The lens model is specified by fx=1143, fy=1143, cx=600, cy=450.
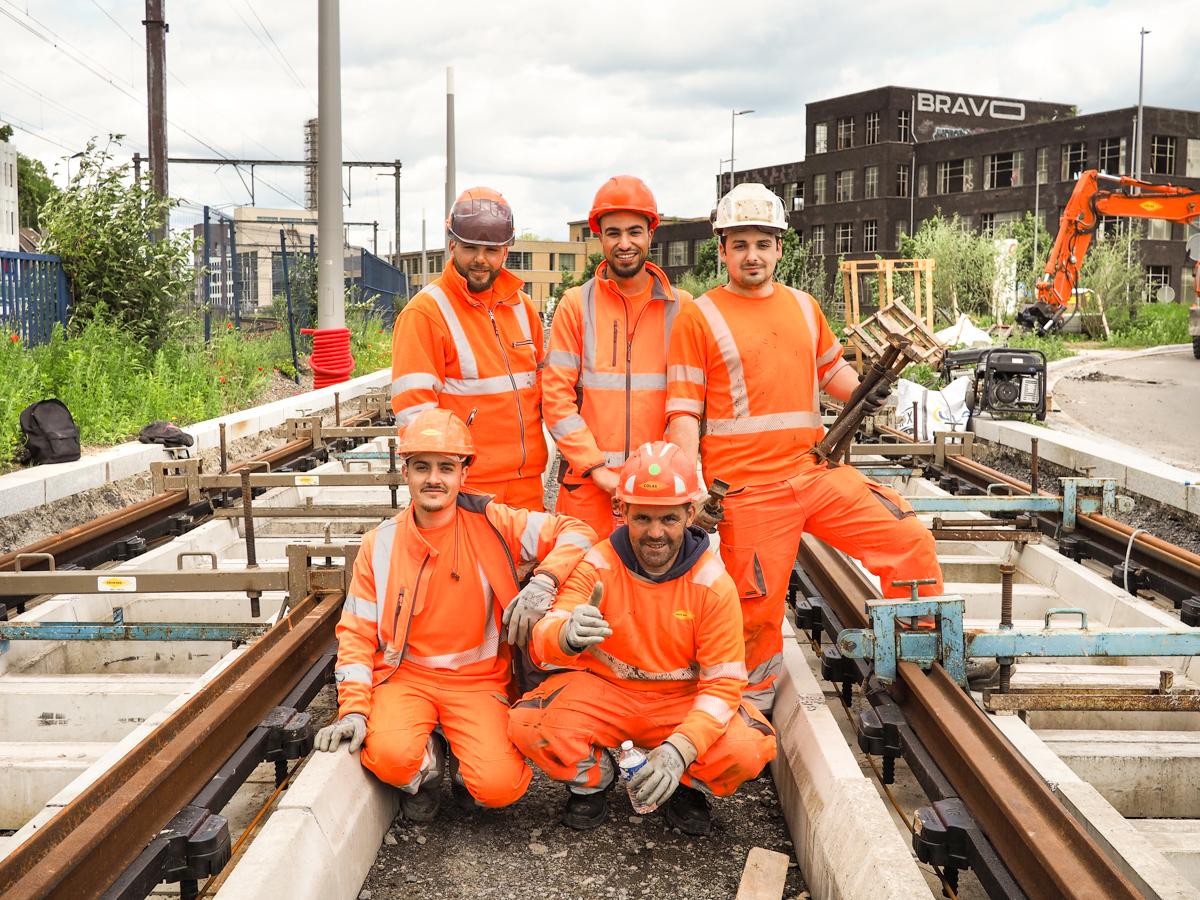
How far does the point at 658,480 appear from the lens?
392cm

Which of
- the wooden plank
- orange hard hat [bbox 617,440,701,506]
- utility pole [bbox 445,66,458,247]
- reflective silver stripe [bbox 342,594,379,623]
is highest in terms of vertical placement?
utility pole [bbox 445,66,458,247]

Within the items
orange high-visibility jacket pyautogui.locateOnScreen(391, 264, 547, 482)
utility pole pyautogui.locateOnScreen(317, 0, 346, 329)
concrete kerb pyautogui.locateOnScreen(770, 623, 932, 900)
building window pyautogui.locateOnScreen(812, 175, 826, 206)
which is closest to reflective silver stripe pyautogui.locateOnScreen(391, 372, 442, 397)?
orange high-visibility jacket pyautogui.locateOnScreen(391, 264, 547, 482)

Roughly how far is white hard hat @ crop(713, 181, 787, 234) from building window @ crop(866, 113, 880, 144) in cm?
6102

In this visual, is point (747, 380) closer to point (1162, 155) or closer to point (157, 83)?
point (157, 83)

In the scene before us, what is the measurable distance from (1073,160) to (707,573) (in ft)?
183

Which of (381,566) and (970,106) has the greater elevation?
(970,106)


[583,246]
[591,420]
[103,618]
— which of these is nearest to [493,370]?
[591,420]

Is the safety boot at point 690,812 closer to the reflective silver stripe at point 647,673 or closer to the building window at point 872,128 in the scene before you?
the reflective silver stripe at point 647,673

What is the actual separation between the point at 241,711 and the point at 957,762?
2476mm

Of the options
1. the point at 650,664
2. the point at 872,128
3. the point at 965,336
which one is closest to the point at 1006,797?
the point at 650,664

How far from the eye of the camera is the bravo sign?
62.9m

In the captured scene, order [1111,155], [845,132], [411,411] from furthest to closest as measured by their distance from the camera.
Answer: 1. [845,132]
2. [1111,155]
3. [411,411]

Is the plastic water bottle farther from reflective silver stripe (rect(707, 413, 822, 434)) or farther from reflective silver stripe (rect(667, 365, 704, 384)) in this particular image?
reflective silver stripe (rect(667, 365, 704, 384))

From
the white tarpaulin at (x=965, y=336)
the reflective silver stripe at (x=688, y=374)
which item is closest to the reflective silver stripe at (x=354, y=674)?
the reflective silver stripe at (x=688, y=374)
